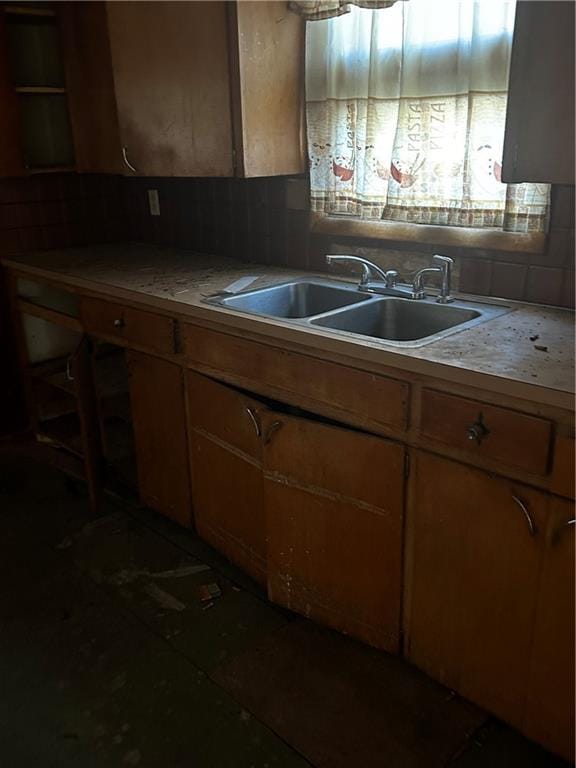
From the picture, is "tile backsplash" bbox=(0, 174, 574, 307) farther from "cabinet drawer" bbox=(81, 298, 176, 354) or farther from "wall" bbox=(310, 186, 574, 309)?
"cabinet drawer" bbox=(81, 298, 176, 354)

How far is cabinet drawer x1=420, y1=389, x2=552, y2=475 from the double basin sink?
261 mm

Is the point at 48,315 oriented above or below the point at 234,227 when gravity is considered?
below

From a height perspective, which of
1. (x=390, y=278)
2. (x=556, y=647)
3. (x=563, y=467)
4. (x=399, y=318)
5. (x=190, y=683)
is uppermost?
(x=390, y=278)

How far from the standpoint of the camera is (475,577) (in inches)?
61.0

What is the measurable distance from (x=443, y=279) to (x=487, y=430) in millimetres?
705

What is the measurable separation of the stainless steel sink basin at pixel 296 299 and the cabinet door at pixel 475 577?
82cm

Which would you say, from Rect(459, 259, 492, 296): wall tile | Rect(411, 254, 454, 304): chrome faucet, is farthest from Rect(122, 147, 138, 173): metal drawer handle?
Rect(459, 259, 492, 296): wall tile

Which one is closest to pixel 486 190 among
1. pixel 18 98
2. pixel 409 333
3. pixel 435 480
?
pixel 409 333

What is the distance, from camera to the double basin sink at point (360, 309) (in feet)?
6.37

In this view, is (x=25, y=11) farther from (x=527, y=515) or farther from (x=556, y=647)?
(x=556, y=647)

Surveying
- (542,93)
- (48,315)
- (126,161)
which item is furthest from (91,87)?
(542,93)

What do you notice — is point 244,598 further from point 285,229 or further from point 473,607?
point 285,229

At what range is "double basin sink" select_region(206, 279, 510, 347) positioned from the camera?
194 cm

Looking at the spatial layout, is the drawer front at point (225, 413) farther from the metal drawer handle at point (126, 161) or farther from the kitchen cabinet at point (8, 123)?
the kitchen cabinet at point (8, 123)
